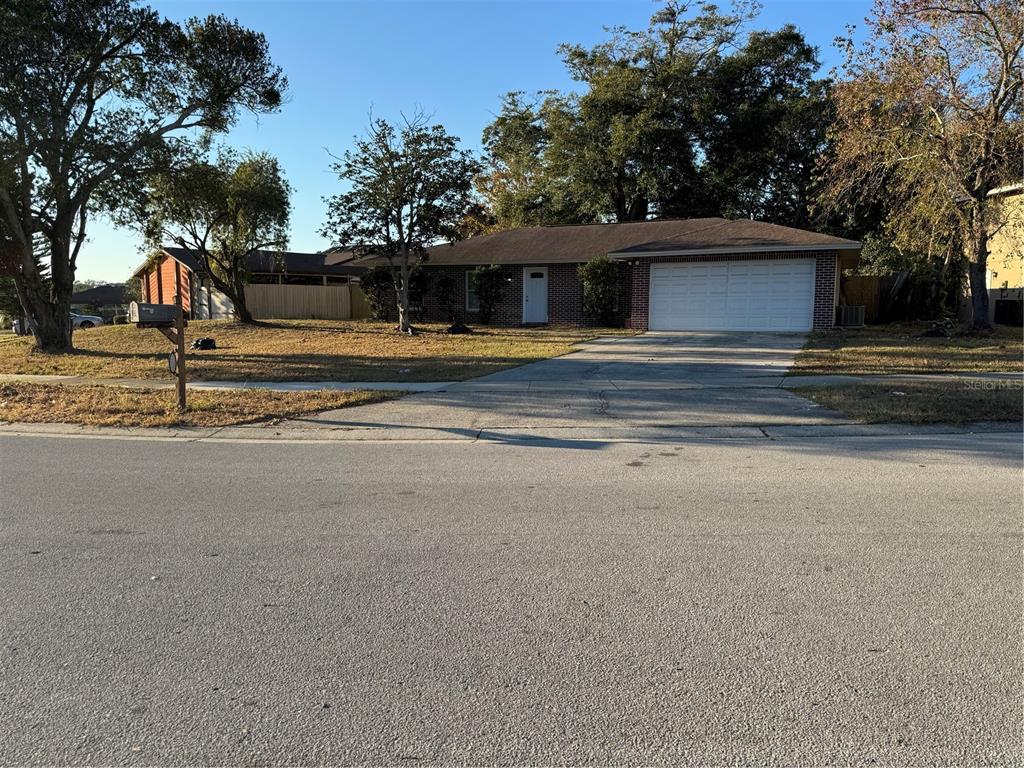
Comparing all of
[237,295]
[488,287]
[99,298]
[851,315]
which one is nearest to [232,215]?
[237,295]

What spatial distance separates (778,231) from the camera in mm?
21875

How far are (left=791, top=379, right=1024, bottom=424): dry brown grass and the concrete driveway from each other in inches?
15.9

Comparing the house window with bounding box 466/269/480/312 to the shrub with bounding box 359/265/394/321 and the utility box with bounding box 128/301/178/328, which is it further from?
the utility box with bounding box 128/301/178/328

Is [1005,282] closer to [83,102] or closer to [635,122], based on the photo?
[635,122]

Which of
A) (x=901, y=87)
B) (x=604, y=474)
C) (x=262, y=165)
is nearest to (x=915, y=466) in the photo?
(x=604, y=474)

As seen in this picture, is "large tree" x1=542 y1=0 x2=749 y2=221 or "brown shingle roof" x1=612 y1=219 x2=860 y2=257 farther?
"large tree" x1=542 y1=0 x2=749 y2=221

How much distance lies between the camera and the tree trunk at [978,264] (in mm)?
17641

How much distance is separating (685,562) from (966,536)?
1954 millimetres

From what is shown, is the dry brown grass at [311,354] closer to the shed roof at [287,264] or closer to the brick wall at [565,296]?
the brick wall at [565,296]

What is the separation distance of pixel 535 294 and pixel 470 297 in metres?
2.64

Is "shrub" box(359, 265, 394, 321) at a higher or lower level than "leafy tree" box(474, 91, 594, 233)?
lower

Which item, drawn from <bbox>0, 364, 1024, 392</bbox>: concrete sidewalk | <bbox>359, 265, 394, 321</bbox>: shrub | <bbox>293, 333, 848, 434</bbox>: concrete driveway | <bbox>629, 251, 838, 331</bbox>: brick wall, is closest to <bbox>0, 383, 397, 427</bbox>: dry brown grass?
<bbox>0, 364, 1024, 392</bbox>: concrete sidewalk

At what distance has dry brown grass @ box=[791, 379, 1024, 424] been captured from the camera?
848 cm

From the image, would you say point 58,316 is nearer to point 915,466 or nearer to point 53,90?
point 53,90
